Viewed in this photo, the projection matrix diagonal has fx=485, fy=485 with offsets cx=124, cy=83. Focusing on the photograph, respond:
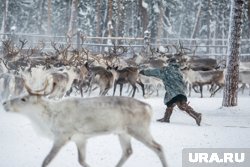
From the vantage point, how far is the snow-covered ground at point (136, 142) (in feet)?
20.1

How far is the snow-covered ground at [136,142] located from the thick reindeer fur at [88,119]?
0.63 meters

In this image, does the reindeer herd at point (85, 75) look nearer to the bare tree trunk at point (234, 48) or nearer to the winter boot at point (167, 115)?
the winter boot at point (167, 115)

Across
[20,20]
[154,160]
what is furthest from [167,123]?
[20,20]

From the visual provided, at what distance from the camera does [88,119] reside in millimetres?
5422

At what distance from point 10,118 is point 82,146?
12.8ft


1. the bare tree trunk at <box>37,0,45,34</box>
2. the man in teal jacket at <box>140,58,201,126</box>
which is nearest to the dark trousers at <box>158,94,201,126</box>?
the man in teal jacket at <box>140,58,201,126</box>

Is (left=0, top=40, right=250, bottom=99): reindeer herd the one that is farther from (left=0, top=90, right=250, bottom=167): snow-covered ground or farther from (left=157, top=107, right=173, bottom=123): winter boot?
(left=157, top=107, right=173, bottom=123): winter boot

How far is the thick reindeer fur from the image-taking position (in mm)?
5375

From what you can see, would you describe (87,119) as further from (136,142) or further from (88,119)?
(136,142)

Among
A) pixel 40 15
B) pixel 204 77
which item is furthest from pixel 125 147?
pixel 40 15

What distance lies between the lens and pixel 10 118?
9.05 meters
